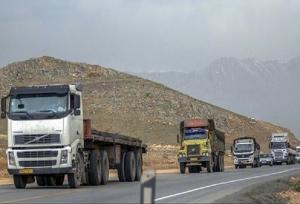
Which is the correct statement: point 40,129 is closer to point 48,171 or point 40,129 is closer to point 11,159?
point 48,171

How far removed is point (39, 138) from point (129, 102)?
9793cm

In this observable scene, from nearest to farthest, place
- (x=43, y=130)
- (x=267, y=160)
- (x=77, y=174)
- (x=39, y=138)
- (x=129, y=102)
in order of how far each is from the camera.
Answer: (x=43, y=130), (x=39, y=138), (x=77, y=174), (x=267, y=160), (x=129, y=102)

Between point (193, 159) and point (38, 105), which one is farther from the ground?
point (38, 105)

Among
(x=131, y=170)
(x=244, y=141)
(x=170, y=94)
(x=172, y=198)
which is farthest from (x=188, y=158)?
(x=170, y=94)

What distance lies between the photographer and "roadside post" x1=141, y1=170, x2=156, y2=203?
1100 cm

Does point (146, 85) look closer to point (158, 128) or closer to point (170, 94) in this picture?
point (170, 94)

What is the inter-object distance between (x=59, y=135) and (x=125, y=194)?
375 cm

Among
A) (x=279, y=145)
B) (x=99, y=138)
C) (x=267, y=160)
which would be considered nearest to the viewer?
(x=99, y=138)

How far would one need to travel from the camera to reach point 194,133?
49.1 meters

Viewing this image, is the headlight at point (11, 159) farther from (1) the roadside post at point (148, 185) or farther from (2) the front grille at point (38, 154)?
(1) the roadside post at point (148, 185)

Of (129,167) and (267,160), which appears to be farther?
(267,160)

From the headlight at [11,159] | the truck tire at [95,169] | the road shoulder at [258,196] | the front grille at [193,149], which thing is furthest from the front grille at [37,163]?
the front grille at [193,149]

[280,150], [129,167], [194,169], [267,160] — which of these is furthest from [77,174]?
[280,150]

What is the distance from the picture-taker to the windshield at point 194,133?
48.9 m
